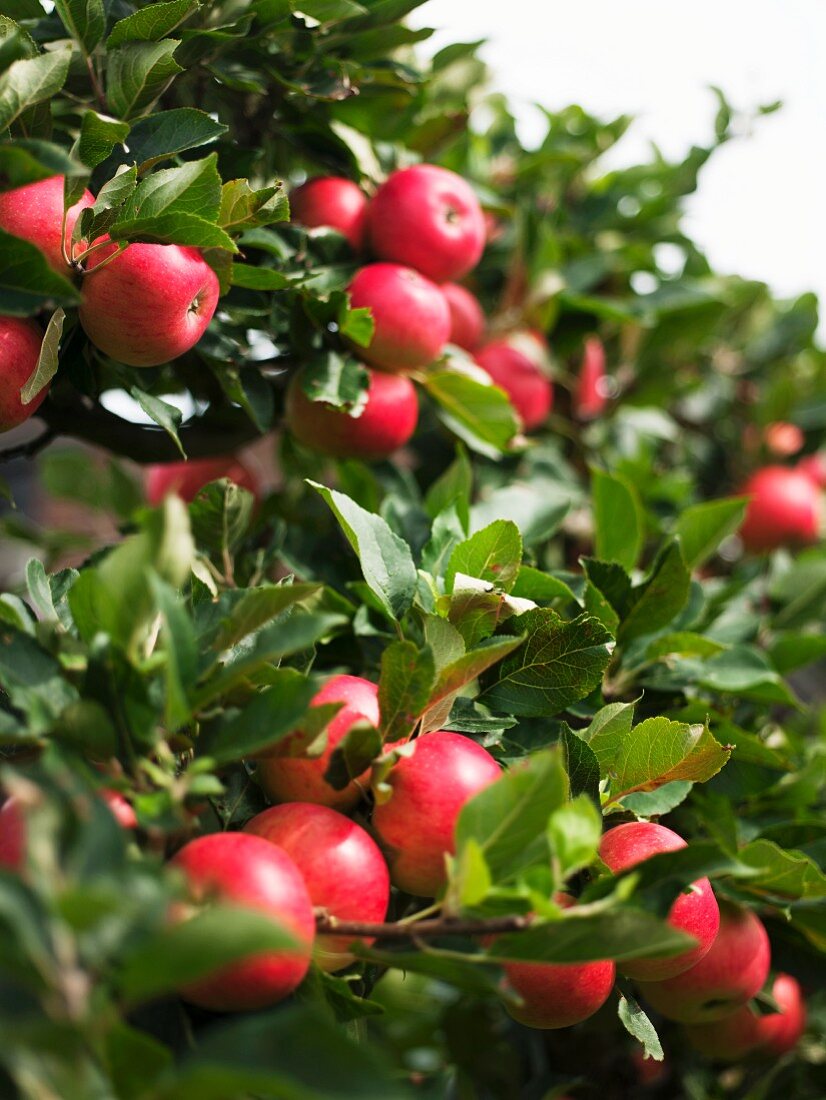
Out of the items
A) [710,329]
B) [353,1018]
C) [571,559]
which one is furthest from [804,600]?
[353,1018]

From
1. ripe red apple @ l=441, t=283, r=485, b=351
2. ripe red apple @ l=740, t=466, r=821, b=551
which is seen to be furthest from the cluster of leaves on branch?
ripe red apple @ l=740, t=466, r=821, b=551

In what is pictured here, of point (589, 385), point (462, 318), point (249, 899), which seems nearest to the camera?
point (249, 899)

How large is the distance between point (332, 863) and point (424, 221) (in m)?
0.71

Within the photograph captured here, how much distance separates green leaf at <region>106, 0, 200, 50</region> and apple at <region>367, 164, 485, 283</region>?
31 cm

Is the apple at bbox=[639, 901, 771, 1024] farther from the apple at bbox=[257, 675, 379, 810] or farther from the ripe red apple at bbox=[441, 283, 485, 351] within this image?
the ripe red apple at bbox=[441, 283, 485, 351]

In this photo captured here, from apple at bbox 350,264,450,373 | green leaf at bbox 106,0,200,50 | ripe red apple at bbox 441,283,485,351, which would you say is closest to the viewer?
green leaf at bbox 106,0,200,50

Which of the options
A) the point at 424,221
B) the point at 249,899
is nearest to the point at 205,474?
the point at 424,221

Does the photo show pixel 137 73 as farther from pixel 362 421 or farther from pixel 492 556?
pixel 492 556

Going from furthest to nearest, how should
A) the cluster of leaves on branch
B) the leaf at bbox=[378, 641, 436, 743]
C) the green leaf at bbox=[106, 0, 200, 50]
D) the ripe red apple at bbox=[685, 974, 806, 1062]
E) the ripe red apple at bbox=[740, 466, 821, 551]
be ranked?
the ripe red apple at bbox=[740, 466, 821, 551], the ripe red apple at bbox=[685, 974, 806, 1062], the green leaf at bbox=[106, 0, 200, 50], the leaf at bbox=[378, 641, 436, 743], the cluster of leaves on branch

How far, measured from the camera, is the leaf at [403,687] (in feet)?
2.43

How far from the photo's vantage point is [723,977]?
0.92 meters

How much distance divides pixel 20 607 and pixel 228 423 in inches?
20.4

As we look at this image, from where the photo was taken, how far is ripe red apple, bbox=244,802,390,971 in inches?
27.5

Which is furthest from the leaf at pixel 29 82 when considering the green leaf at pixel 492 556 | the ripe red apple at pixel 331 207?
the green leaf at pixel 492 556
